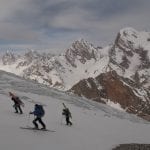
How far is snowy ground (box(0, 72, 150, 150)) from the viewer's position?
104 ft

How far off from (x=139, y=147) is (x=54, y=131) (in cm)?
716

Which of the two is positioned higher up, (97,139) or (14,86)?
(14,86)

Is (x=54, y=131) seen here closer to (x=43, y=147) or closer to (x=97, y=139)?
(x=97, y=139)

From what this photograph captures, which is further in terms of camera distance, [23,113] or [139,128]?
[139,128]

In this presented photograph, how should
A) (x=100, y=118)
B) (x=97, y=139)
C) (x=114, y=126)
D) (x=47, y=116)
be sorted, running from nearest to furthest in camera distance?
1. (x=97, y=139)
2. (x=47, y=116)
3. (x=114, y=126)
4. (x=100, y=118)

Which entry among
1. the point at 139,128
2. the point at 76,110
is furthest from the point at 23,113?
the point at 139,128

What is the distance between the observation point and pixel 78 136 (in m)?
38.4

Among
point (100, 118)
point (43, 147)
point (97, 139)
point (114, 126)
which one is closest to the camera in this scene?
point (43, 147)

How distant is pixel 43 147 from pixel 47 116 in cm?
1629

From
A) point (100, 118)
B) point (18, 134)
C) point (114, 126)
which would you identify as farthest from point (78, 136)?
point (100, 118)

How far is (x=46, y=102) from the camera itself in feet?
192

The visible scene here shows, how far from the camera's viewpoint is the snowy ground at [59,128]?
3155 cm

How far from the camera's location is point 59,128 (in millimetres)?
40062

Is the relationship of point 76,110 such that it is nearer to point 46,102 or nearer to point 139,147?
point 46,102
